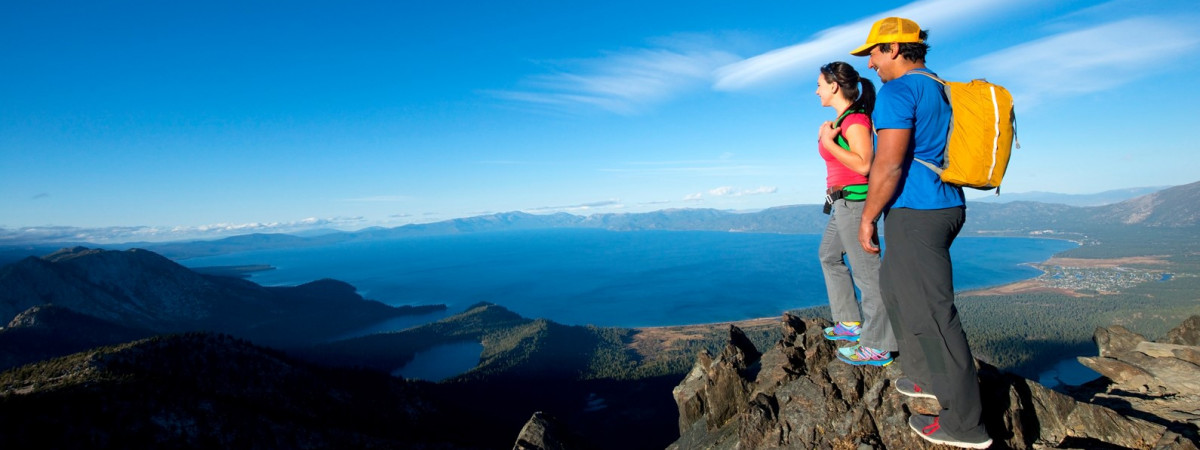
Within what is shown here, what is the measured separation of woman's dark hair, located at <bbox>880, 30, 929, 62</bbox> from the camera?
468 cm

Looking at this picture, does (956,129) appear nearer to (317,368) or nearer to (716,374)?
(716,374)

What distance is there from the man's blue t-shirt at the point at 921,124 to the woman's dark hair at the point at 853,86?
116 centimetres

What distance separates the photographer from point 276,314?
6565 inches

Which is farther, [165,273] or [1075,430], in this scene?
[165,273]

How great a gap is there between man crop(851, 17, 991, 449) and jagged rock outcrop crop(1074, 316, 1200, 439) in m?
4.92

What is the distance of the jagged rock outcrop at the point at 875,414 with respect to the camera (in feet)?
19.4

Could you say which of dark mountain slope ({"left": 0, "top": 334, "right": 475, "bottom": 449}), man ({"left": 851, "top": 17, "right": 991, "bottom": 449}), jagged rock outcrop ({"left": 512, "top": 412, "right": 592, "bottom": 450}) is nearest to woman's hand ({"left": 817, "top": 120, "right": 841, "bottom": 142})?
man ({"left": 851, "top": 17, "right": 991, "bottom": 449})

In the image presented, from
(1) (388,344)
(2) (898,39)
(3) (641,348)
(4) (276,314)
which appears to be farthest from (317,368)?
(4) (276,314)

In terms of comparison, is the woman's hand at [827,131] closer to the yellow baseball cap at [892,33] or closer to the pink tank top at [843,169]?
the pink tank top at [843,169]

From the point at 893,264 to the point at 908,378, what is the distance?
189 cm

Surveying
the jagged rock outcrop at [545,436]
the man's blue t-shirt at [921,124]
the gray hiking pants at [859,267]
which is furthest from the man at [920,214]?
the jagged rock outcrop at [545,436]

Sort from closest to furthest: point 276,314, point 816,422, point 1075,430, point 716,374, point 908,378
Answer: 1. point 908,378
2. point 1075,430
3. point 816,422
4. point 716,374
5. point 276,314

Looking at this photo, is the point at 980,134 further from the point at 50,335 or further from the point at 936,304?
the point at 50,335

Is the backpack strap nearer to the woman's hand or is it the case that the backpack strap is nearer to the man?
the man
